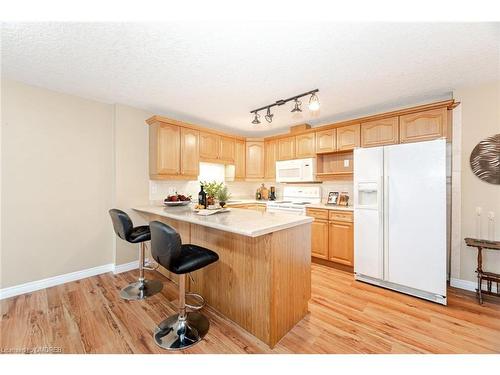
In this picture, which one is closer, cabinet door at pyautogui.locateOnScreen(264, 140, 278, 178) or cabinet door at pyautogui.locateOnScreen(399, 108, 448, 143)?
cabinet door at pyautogui.locateOnScreen(399, 108, 448, 143)

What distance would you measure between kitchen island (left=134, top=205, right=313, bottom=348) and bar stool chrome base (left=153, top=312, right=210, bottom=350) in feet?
0.82

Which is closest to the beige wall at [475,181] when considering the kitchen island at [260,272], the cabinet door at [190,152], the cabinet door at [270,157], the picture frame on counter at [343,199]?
the picture frame on counter at [343,199]

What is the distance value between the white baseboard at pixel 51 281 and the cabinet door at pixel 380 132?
4.29 m

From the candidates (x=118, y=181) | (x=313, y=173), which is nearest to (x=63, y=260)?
(x=118, y=181)

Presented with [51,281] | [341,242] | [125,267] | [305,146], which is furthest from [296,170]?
[51,281]

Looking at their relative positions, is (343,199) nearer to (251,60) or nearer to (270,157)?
(270,157)

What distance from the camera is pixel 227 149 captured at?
14.4 feet

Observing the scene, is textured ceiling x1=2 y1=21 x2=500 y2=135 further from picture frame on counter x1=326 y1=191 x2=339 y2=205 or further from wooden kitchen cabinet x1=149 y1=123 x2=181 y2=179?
picture frame on counter x1=326 y1=191 x2=339 y2=205

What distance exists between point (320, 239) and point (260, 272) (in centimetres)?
202

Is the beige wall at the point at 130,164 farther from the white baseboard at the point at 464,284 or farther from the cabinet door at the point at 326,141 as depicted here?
the white baseboard at the point at 464,284

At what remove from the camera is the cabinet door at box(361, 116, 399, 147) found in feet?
9.73

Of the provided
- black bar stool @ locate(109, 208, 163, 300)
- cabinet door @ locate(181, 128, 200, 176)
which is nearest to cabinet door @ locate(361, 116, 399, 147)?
cabinet door @ locate(181, 128, 200, 176)

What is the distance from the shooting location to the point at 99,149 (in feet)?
10.1
